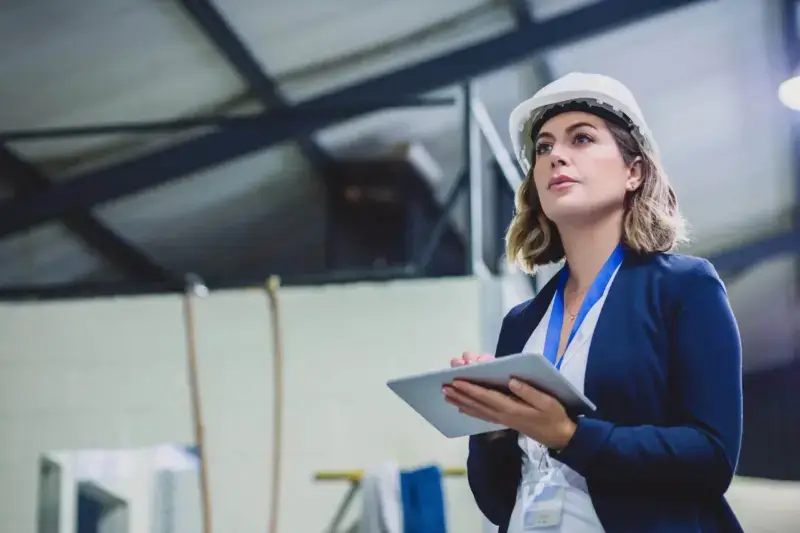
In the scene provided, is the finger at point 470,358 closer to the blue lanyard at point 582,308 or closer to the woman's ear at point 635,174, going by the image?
the blue lanyard at point 582,308

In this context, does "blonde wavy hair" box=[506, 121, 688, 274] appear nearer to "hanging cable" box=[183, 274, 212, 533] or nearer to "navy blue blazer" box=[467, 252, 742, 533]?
"navy blue blazer" box=[467, 252, 742, 533]

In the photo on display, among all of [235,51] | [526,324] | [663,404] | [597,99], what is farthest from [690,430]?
A: [235,51]

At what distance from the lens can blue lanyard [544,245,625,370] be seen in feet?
3.49

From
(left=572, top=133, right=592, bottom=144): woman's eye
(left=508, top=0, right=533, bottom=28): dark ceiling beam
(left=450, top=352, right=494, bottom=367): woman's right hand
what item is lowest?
(left=450, top=352, right=494, bottom=367): woman's right hand

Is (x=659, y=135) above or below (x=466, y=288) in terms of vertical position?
above

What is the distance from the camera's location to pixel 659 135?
550 cm

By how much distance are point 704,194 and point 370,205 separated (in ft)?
6.93

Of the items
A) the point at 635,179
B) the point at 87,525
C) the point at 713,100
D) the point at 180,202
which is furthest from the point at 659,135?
the point at 635,179

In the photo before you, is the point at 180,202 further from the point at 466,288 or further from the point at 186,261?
the point at 466,288

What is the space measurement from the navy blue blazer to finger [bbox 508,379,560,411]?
37 mm

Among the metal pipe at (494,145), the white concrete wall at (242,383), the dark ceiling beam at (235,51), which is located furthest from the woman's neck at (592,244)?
the dark ceiling beam at (235,51)

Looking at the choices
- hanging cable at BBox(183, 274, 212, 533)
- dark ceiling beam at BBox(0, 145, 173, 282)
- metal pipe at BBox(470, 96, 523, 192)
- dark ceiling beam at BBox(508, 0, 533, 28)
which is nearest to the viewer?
hanging cable at BBox(183, 274, 212, 533)

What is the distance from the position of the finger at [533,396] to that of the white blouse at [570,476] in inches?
2.9

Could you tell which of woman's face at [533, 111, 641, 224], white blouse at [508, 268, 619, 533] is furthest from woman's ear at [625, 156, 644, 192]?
white blouse at [508, 268, 619, 533]
